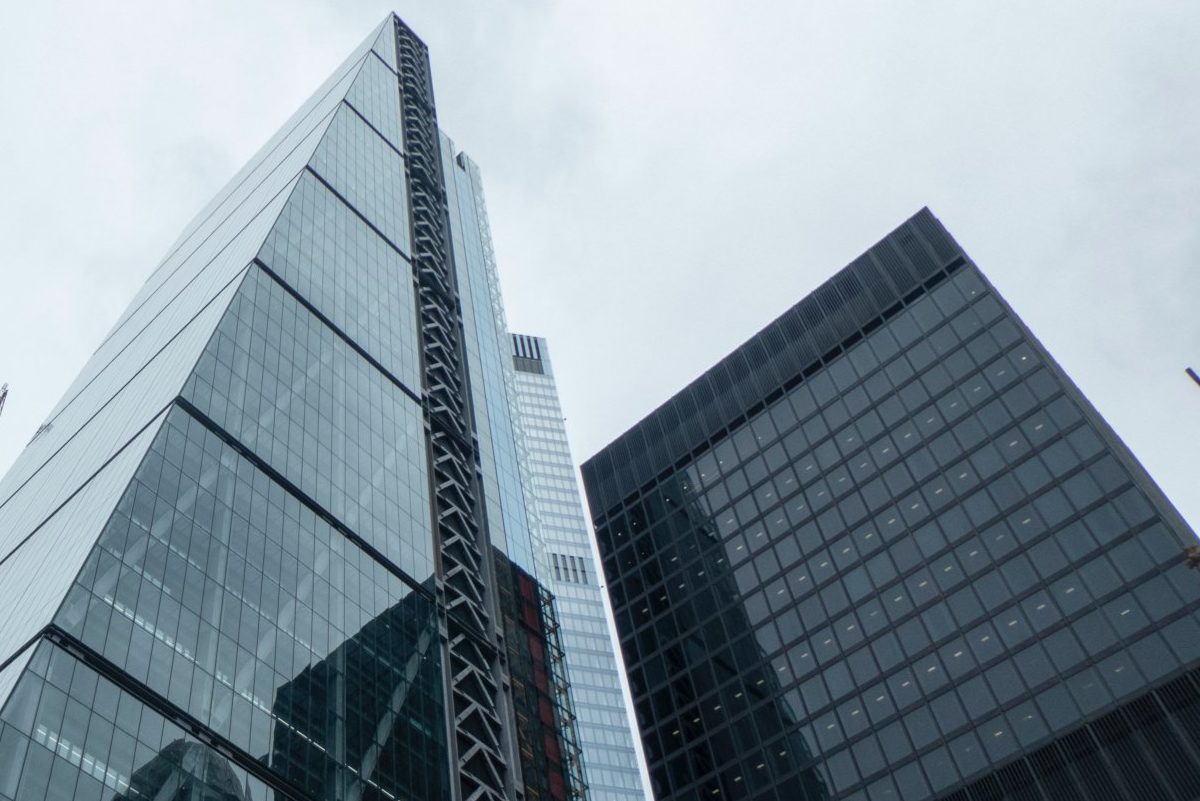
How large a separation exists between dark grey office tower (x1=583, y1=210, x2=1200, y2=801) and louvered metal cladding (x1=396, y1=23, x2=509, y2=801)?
753 inches

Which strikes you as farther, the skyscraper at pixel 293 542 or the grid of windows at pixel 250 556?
the skyscraper at pixel 293 542

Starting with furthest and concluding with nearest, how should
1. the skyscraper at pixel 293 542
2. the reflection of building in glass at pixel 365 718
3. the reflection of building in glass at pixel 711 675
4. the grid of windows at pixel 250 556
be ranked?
1. the reflection of building in glass at pixel 711 675
2. the reflection of building in glass at pixel 365 718
3. the skyscraper at pixel 293 542
4. the grid of windows at pixel 250 556

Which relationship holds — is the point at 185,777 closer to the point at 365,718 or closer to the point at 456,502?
the point at 365,718

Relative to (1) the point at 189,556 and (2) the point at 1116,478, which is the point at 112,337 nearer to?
(1) the point at 189,556

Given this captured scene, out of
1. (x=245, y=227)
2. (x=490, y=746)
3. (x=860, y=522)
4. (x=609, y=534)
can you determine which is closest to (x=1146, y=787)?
(x=860, y=522)

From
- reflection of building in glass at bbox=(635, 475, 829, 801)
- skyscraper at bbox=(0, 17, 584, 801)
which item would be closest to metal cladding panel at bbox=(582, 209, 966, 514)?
reflection of building in glass at bbox=(635, 475, 829, 801)

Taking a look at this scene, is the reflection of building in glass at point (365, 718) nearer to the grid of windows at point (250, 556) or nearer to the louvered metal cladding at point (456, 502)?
the grid of windows at point (250, 556)

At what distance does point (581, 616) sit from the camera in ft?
529

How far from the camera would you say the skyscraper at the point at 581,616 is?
143 meters

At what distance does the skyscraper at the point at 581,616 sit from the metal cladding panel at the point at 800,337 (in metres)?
19.5

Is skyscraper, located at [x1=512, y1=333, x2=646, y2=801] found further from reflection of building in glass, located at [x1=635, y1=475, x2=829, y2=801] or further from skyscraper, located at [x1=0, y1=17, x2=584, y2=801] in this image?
skyscraper, located at [x1=0, y1=17, x2=584, y2=801]

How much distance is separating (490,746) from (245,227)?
45.9 meters

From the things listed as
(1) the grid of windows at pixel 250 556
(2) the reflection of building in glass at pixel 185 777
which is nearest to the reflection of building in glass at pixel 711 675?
(1) the grid of windows at pixel 250 556

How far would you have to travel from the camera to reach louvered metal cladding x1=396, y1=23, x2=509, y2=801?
64250 millimetres
